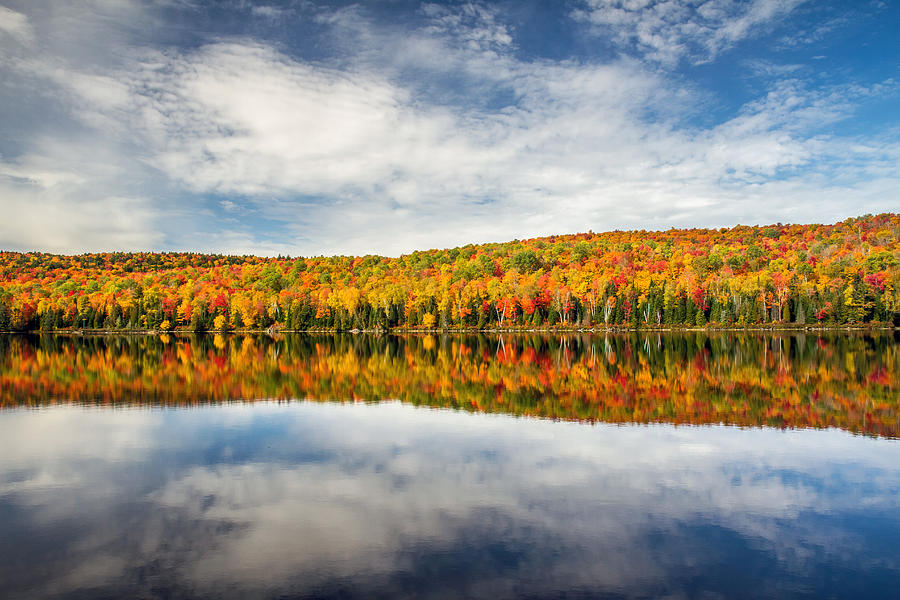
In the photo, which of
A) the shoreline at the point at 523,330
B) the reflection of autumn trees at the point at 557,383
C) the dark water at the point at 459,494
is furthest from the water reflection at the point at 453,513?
the shoreline at the point at 523,330

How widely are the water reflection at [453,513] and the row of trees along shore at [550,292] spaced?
282 feet

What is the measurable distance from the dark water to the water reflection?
6 centimetres

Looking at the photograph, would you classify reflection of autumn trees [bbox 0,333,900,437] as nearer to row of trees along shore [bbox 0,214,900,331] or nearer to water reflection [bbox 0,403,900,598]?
water reflection [bbox 0,403,900,598]

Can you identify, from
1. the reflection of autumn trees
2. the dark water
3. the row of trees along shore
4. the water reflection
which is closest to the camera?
the water reflection

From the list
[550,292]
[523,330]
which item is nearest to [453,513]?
[523,330]

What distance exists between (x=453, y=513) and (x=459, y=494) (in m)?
1.16

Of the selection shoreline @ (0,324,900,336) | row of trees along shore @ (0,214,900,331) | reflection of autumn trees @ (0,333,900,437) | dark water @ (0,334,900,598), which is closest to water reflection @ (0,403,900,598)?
dark water @ (0,334,900,598)

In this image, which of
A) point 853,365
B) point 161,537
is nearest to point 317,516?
point 161,537

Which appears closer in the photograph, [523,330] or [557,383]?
[557,383]

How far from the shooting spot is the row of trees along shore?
9331cm

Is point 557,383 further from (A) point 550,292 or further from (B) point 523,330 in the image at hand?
(A) point 550,292

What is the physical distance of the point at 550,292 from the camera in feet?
356

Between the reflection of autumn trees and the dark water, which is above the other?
the dark water

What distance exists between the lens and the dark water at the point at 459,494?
8.99 metres
